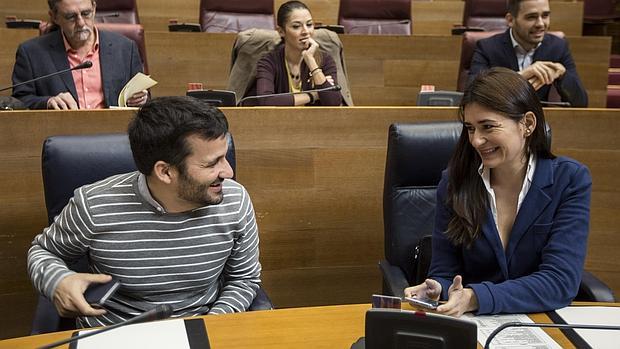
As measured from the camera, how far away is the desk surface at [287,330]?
3.15 ft

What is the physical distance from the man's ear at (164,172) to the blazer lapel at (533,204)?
1.67 feet

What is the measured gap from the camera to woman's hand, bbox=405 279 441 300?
1075mm

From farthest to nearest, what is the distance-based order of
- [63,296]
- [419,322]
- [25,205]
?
[25,205], [63,296], [419,322]

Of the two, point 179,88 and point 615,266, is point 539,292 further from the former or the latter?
point 179,88

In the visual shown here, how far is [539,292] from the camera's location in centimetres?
108

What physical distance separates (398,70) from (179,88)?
2.63 ft

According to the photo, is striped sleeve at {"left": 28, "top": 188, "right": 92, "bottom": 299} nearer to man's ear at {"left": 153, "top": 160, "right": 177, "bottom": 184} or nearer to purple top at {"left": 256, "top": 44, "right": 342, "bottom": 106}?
man's ear at {"left": 153, "top": 160, "right": 177, "bottom": 184}

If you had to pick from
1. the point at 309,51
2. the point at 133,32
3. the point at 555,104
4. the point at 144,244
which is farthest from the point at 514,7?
the point at 144,244

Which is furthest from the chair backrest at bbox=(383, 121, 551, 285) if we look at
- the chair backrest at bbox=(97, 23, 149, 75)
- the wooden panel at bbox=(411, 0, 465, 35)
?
the wooden panel at bbox=(411, 0, 465, 35)

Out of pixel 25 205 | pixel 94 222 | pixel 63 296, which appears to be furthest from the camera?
pixel 25 205

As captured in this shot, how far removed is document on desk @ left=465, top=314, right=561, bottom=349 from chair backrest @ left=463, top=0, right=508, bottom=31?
2649 millimetres

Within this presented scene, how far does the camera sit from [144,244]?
1.16 metres

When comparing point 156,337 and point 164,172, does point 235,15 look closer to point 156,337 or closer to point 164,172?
point 164,172

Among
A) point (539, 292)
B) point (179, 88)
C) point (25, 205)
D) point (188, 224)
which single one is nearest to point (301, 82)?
point (179, 88)
